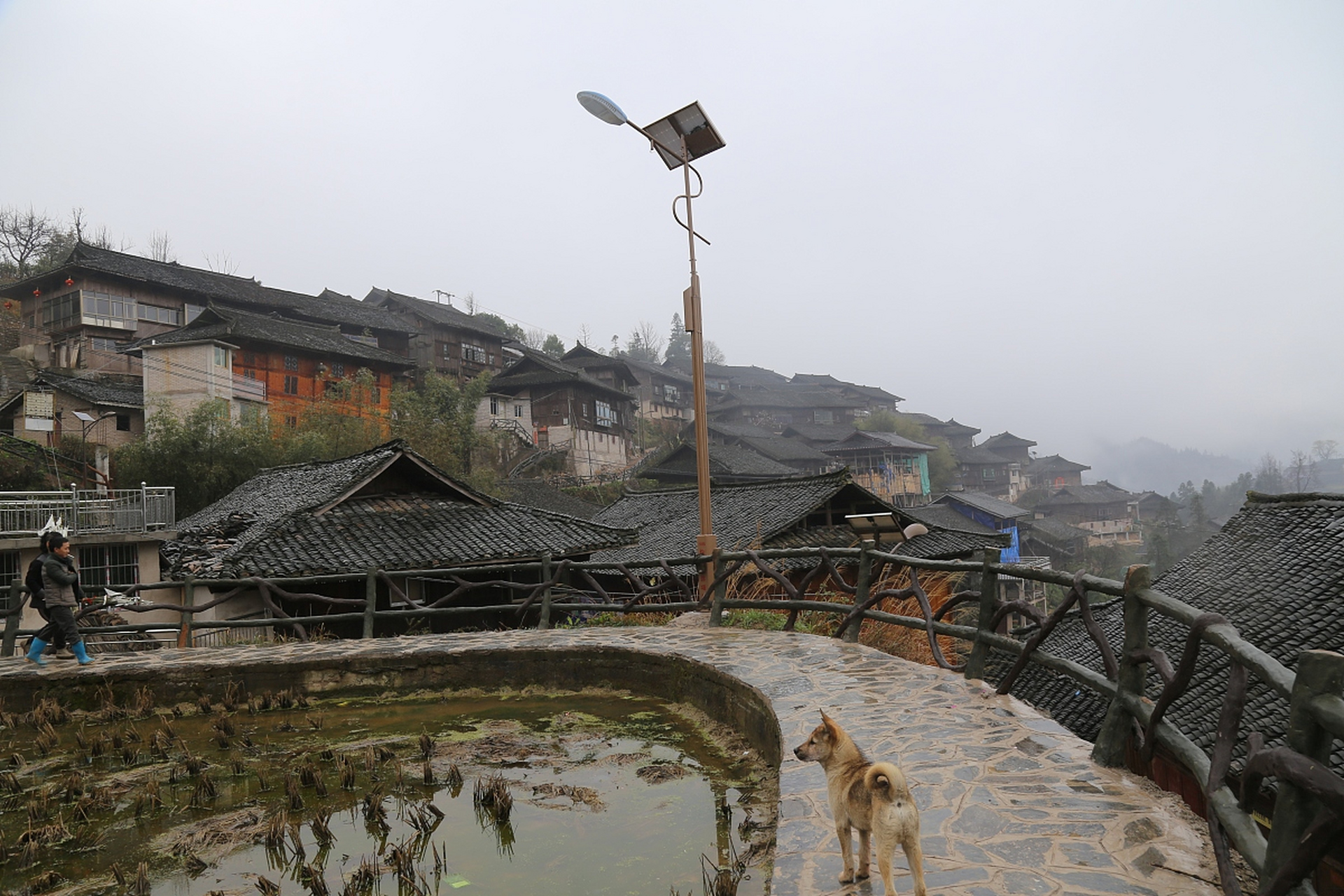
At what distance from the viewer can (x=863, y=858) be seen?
10.6 feet

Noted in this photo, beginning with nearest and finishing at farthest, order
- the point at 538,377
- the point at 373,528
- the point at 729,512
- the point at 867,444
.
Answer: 1. the point at 373,528
2. the point at 729,512
3. the point at 538,377
4. the point at 867,444

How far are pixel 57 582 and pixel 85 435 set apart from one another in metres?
26.2

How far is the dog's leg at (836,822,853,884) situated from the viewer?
3256 millimetres

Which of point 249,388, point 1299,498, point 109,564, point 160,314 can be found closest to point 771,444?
point 249,388

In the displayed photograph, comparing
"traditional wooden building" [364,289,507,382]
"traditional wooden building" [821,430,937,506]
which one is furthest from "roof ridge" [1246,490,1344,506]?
"traditional wooden building" [364,289,507,382]

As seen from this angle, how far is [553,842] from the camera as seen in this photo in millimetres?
4965

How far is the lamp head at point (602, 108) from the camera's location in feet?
34.5

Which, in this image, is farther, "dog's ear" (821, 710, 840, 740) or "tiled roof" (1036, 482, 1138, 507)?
"tiled roof" (1036, 482, 1138, 507)

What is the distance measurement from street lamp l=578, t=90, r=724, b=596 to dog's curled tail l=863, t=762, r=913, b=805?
7.31m

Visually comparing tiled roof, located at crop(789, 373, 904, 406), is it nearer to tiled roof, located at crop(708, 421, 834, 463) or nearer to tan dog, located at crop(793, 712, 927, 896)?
tiled roof, located at crop(708, 421, 834, 463)

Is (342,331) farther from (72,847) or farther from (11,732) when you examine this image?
(72,847)

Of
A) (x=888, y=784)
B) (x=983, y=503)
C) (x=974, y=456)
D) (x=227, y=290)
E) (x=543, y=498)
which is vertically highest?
(x=227, y=290)

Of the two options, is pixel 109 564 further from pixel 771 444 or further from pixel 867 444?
pixel 867 444

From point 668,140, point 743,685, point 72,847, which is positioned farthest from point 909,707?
point 668,140
